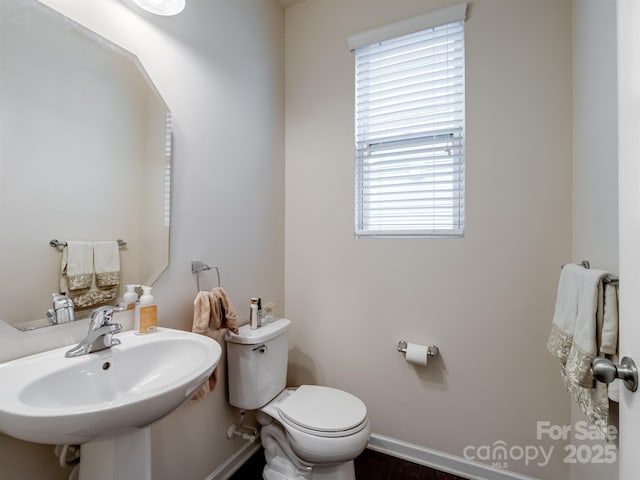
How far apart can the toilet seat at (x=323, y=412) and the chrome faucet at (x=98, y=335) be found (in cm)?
83

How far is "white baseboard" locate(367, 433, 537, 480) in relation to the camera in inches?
61.9

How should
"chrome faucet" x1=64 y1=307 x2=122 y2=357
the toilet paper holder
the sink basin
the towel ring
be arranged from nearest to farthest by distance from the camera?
the sink basin → "chrome faucet" x1=64 y1=307 x2=122 y2=357 → the towel ring → the toilet paper holder

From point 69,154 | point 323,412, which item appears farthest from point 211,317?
point 69,154

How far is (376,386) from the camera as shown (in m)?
1.85

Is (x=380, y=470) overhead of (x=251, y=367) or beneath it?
beneath

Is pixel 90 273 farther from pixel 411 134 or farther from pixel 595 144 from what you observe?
pixel 595 144

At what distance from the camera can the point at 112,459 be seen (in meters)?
0.85

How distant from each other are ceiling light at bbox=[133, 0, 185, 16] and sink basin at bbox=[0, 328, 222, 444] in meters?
1.25

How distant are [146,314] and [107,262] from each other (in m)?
0.23

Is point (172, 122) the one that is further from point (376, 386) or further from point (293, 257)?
point (376, 386)

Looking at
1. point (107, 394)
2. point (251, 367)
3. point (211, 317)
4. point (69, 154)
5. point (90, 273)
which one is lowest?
point (251, 367)

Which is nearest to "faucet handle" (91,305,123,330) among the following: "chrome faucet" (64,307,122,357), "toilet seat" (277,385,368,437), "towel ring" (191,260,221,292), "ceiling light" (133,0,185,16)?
"chrome faucet" (64,307,122,357)

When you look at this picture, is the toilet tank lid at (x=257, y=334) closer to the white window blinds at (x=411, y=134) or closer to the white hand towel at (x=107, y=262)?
the white hand towel at (x=107, y=262)

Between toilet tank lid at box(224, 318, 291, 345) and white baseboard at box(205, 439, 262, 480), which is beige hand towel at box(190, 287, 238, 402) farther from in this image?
white baseboard at box(205, 439, 262, 480)
